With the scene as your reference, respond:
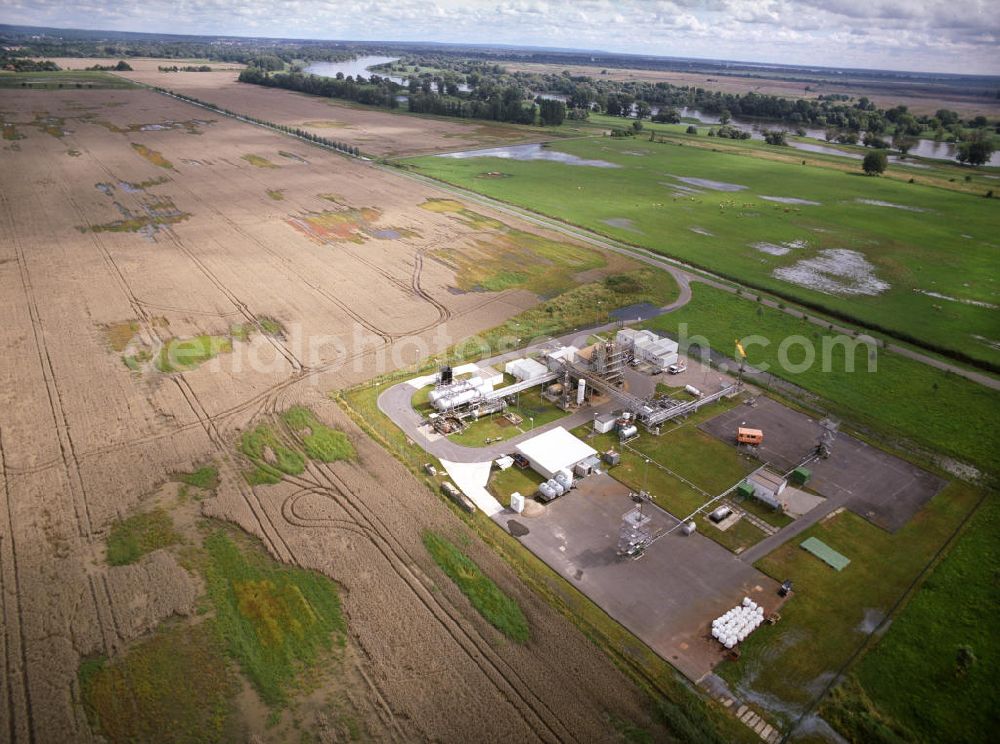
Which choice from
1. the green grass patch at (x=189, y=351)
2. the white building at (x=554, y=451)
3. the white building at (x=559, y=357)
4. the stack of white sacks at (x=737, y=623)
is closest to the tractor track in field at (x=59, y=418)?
the green grass patch at (x=189, y=351)

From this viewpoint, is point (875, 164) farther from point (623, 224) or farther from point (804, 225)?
point (623, 224)

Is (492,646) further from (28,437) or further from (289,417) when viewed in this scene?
(28,437)

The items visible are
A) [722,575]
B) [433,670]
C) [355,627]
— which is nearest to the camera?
[433,670]

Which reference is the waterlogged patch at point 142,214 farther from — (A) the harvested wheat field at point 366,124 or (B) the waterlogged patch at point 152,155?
(A) the harvested wheat field at point 366,124

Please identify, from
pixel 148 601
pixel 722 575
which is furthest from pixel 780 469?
pixel 148 601

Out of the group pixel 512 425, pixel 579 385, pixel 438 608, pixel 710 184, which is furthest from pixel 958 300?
pixel 438 608
